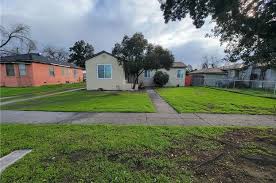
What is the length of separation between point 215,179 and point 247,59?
403 centimetres

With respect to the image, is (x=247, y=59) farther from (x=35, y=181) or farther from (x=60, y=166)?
(x=35, y=181)

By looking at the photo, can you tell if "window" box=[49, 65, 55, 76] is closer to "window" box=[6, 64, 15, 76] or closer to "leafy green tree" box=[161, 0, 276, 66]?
"window" box=[6, 64, 15, 76]

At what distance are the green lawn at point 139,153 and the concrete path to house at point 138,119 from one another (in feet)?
2.23

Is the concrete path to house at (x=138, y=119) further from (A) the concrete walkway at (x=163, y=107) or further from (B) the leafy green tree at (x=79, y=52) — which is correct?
(B) the leafy green tree at (x=79, y=52)

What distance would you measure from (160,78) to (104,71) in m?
9.11

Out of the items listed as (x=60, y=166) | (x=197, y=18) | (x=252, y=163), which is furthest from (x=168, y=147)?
(x=197, y=18)

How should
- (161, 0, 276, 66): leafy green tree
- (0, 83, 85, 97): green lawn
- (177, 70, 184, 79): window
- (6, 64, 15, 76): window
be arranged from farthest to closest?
(177, 70, 184, 79): window
(6, 64, 15, 76): window
(0, 83, 85, 97): green lawn
(161, 0, 276, 66): leafy green tree

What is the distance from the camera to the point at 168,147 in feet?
13.9

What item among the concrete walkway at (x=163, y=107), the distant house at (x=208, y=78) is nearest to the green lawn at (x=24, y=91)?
the concrete walkway at (x=163, y=107)

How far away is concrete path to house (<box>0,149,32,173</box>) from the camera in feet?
11.1

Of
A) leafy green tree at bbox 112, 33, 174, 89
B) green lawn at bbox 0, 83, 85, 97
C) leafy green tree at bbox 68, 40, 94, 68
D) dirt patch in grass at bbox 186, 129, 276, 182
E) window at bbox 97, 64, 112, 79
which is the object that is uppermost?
leafy green tree at bbox 68, 40, 94, 68

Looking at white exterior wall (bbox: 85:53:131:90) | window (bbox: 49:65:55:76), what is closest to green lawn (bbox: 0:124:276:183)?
white exterior wall (bbox: 85:53:131:90)

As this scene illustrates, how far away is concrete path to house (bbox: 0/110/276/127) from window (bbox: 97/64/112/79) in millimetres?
10853

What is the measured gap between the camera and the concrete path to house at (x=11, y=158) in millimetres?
3377
